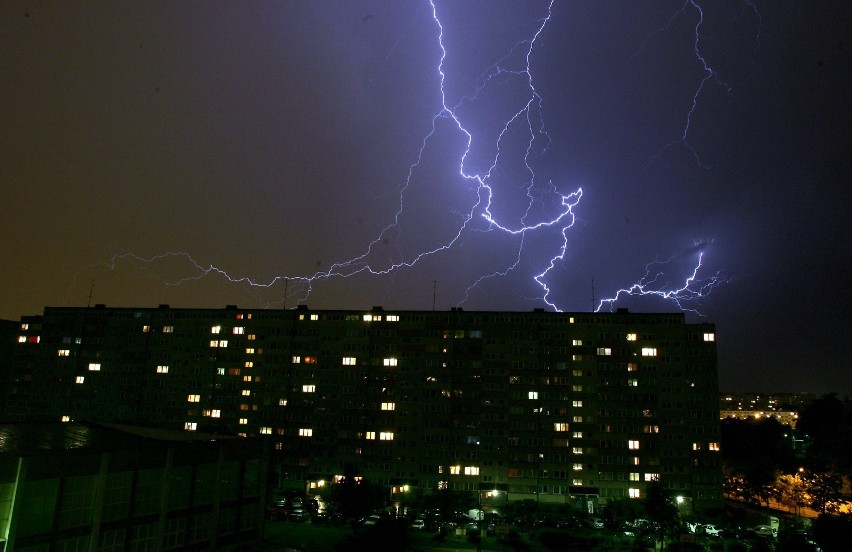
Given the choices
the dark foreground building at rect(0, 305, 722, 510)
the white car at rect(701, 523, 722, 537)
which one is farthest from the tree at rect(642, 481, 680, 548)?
the dark foreground building at rect(0, 305, 722, 510)

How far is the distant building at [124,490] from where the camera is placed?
904 inches

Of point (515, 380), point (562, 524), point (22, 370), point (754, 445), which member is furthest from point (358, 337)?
point (754, 445)

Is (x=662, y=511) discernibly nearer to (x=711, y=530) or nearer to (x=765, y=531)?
(x=711, y=530)

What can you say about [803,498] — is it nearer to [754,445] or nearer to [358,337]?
[754,445]

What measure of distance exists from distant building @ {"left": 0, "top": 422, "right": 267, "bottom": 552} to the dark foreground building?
95.7ft

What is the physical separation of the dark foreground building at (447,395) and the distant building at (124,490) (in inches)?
1148

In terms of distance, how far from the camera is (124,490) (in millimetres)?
27172

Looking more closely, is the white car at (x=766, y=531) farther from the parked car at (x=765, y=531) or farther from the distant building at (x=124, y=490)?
the distant building at (x=124, y=490)

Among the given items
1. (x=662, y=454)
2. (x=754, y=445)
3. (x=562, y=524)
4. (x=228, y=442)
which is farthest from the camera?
(x=754, y=445)

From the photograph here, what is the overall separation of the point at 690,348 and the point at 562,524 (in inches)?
908

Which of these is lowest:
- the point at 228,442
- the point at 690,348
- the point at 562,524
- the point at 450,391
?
the point at 562,524

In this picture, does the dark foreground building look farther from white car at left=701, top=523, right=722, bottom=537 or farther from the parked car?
the parked car

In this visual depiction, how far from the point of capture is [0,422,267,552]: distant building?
2297 cm

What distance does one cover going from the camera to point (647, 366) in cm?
6272
